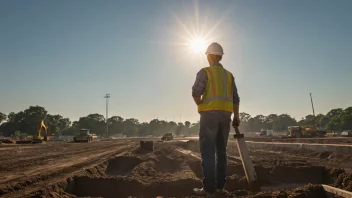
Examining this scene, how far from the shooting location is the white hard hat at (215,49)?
4.02m

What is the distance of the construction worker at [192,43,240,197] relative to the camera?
3693 mm

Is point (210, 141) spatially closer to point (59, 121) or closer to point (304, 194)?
point (304, 194)

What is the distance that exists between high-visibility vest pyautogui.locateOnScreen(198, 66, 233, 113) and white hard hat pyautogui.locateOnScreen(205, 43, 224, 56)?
0.86 ft

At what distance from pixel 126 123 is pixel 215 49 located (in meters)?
153

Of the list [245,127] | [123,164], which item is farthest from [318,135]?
[245,127]

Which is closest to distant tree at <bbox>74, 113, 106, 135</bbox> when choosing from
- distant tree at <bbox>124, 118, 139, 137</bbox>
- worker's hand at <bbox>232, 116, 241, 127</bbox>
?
distant tree at <bbox>124, 118, 139, 137</bbox>

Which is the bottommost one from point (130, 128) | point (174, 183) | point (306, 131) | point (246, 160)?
point (174, 183)

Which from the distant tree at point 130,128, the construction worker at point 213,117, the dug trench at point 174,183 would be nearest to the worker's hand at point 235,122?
the construction worker at point 213,117

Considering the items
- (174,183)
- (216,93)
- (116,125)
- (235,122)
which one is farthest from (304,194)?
(116,125)

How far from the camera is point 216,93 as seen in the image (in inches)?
148

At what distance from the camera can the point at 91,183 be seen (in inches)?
252

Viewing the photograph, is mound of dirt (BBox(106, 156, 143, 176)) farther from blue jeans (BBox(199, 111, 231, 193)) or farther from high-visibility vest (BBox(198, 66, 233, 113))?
high-visibility vest (BBox(198, 66, 233, 113))

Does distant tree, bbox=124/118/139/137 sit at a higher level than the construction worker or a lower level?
higher

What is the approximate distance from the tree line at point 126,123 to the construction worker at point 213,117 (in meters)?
71.8
